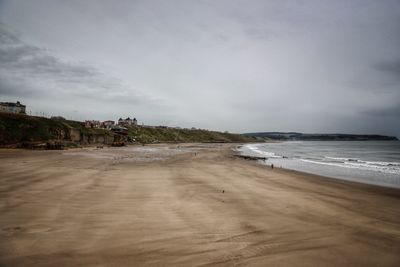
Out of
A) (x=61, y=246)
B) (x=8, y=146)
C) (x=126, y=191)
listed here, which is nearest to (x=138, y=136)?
(x=8, y=146)

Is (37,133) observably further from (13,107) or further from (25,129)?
(13,107)

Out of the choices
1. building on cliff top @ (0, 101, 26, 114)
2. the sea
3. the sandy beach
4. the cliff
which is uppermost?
building on cliff top @ (0, 101, 26, 114)

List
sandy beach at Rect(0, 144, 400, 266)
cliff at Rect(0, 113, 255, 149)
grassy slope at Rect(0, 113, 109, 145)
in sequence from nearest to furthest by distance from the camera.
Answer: sandy beach at Rect(0, 144, 400, 266) → cliff at Rect(0, 113, 255, 149) → grassy slope at Rect(0, 113, 109, 145)

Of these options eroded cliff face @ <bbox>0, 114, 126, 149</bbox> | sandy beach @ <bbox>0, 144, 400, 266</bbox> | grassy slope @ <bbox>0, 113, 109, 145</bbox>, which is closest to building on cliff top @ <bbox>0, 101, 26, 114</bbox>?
eroded cliff face @ <bbox>0, 114, 126, 149</bbox>

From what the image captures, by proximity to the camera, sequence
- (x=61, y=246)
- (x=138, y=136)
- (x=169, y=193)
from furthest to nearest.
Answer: (x=138, y=136) < (x=169, y=193) < (x=61, y=246)

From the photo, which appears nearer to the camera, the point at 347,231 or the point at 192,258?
the point at 192,258

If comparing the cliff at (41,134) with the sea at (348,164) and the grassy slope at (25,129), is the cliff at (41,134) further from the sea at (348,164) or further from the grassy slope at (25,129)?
the sea at (348,164)

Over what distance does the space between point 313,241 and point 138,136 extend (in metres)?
90.2

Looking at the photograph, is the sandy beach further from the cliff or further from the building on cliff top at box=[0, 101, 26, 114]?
the building on cliff top at box=[0, 101, 26, 114]

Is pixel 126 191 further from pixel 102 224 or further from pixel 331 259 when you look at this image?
pixel 331 259

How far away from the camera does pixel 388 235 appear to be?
22.9ft

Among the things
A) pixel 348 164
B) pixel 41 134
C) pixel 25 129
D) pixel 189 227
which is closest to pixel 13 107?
pixel 41 134

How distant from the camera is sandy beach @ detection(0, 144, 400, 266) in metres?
5.32

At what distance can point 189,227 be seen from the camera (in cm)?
710
